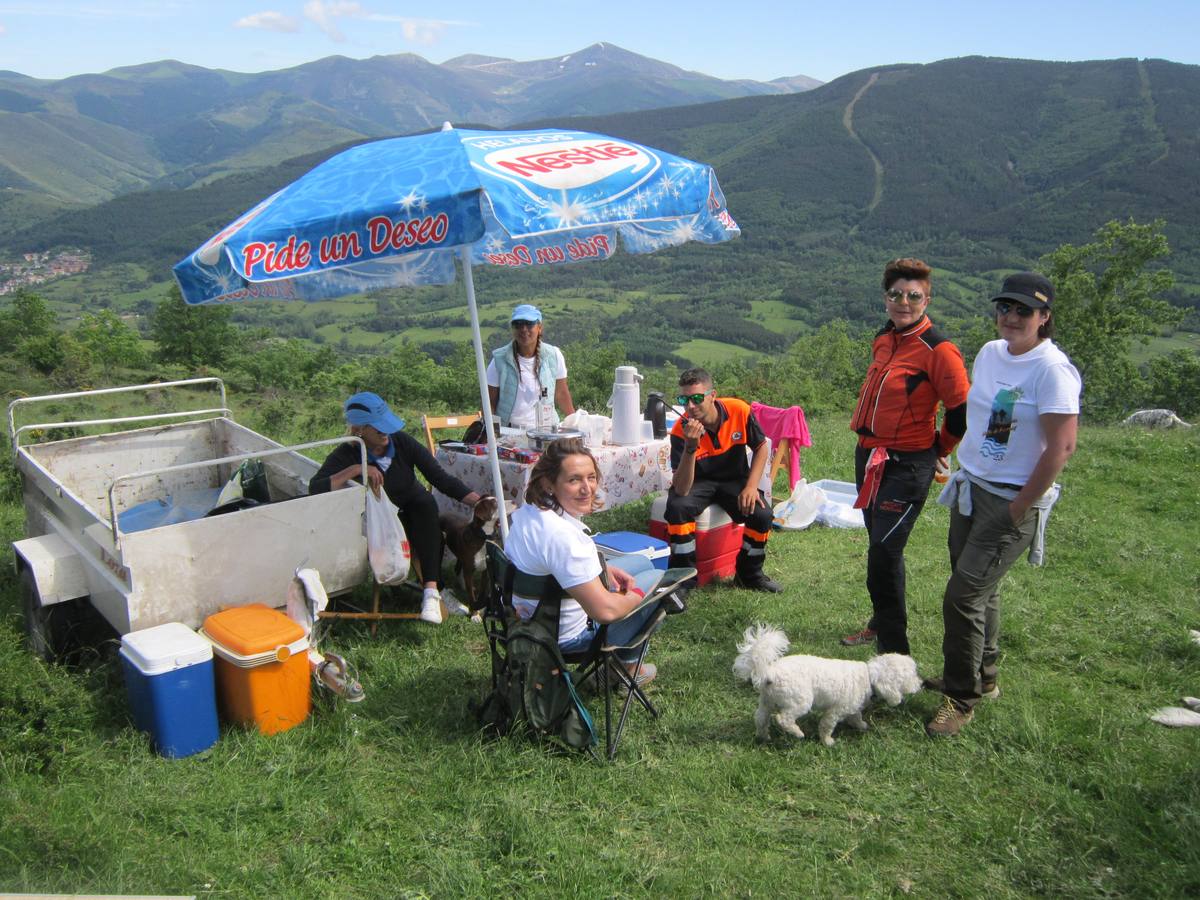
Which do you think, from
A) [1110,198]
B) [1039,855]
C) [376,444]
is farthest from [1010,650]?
[1110,198]

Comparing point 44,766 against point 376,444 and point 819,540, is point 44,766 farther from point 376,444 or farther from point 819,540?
point 819,540

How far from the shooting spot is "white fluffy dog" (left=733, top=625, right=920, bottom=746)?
3.15 metres

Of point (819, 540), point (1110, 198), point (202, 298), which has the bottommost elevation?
point (819, 540)

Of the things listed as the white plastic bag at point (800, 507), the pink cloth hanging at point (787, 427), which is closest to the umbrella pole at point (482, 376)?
the pink cloth hanging at point (787, 427)

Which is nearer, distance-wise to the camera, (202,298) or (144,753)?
(144,753)

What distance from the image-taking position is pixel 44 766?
9.72 feet

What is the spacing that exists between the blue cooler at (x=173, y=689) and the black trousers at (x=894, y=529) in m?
2.93

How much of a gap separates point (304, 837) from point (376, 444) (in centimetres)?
218

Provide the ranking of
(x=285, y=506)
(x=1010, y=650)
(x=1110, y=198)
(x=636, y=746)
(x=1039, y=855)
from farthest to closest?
(x=1110, y=198) → (x=1010, y=650) → (x=285, y=506) → (x=636, y=746) → (x=1039, y=855)

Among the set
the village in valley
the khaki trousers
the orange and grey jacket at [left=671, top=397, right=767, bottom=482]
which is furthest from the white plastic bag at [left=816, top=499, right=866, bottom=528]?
the village in valley

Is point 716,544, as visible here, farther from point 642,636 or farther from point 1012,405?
point 1012,405

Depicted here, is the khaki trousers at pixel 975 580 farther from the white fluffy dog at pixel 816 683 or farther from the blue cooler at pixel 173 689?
the blue cooler at pixel 173 689

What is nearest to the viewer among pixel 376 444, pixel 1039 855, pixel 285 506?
pixel 1039 855

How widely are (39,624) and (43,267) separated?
367 ft
